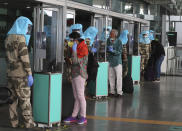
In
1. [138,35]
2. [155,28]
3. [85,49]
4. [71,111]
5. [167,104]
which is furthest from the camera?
[155,28]

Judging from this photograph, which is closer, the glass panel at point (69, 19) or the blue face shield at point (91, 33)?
the blue face shield at point (91, 33)

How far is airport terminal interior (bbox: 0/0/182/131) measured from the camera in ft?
19.5

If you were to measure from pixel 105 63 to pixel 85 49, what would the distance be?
2.84 meters

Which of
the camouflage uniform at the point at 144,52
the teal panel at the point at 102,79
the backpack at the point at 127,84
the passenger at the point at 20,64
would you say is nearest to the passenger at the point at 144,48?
the camouflage uniform at the point at 144,52

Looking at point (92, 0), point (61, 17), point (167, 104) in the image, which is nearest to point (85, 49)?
point (61, 17)

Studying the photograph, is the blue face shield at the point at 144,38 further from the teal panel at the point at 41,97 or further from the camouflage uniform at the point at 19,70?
the camouflage uniform at the point at 19,70

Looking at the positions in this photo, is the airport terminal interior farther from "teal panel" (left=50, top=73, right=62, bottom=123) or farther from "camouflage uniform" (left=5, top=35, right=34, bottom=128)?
"camouflage uniform" (left=5, top=35, right=34, bottom=128)

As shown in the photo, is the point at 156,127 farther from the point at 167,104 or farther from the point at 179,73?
the point at 179,73

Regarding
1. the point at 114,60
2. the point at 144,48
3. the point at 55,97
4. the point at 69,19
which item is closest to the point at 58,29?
the point at 55,97

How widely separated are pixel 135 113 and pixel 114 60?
2.10 metres

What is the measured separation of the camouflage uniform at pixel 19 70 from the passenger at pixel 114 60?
386 centimetres

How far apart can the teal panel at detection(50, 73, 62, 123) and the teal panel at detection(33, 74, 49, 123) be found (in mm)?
81

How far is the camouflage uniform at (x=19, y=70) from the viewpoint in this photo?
18.4 ft

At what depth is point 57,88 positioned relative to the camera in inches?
234
